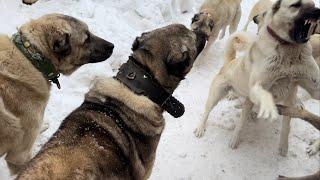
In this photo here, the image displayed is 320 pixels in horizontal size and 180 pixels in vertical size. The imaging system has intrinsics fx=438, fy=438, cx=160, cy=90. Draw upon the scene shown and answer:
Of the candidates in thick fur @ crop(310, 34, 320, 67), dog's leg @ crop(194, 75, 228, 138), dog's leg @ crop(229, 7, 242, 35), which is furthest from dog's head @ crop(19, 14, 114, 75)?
dog's leg @ crop(229, 7, 242, 35)

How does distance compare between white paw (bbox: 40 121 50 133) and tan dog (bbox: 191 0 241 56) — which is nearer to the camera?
white paw (bbox: 40 121 50 133)

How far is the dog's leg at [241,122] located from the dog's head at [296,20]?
882mm

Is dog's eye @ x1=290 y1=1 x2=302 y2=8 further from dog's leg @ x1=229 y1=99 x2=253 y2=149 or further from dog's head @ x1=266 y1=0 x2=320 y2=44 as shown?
dog's leg @ x1=229 y1=99 x2=253 y2=149

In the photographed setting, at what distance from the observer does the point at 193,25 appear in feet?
19.1

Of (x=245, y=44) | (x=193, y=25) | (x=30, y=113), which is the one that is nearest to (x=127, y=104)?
(x=30, y=113)

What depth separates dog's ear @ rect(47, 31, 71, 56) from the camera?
3.31 m

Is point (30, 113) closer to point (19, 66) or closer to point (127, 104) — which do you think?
point (19, 66)

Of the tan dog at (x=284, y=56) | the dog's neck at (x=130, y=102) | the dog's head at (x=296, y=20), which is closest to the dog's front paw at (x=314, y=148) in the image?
the tan dog at (x=284, y=56)

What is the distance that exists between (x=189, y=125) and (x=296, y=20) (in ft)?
5.72

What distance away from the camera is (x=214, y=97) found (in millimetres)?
5008

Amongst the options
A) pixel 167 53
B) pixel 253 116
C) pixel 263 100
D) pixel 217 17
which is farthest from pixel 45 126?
pixel 217 17

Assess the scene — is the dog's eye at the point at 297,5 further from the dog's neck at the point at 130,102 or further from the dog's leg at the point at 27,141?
the dog's leg at the point at 27,141

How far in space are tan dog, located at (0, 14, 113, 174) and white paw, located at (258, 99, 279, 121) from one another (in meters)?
1.62

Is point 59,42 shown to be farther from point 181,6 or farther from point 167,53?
point 181,6
